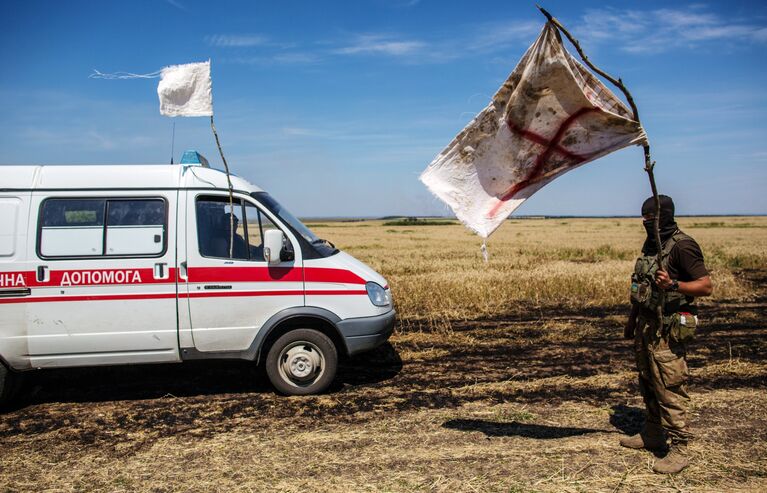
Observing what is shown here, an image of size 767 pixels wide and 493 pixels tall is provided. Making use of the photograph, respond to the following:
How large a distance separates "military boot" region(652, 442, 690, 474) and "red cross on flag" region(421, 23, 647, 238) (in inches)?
94.5

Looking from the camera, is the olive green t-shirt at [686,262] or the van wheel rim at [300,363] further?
the van wheel rim at [300,363]

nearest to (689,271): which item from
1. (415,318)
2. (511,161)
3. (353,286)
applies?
(511,161)

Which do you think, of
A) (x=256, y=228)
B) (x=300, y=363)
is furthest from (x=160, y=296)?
(x=300, y=363)

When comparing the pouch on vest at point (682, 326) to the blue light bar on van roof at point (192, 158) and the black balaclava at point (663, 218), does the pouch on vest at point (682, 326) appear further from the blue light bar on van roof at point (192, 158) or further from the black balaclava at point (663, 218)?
the blue light bar on van roof at point (192, 158)

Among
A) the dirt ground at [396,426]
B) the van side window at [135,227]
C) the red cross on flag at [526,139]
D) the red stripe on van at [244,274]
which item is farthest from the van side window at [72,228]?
the red cross on flag at [526,139]

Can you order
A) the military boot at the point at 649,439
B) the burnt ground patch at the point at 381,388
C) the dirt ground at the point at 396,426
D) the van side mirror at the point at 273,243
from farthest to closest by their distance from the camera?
1. the van side mirror at the point at 273,243
2. the burnt ground patch at the point at 381,388
3. the military boot at the point at 649,439
4. the dirt ground at the point at 396,426

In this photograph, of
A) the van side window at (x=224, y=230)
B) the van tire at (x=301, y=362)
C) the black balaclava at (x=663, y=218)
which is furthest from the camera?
the van tire at (x=301, y=362)

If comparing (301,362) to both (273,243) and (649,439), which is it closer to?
(273,243)

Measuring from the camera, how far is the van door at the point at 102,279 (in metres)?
5.76

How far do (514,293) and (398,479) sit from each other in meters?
8.93

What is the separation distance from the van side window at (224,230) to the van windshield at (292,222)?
16 centimetres

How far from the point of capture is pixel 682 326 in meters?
4.27

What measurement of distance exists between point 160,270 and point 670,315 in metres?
4.83

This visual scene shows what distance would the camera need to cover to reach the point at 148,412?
19.3 ft
